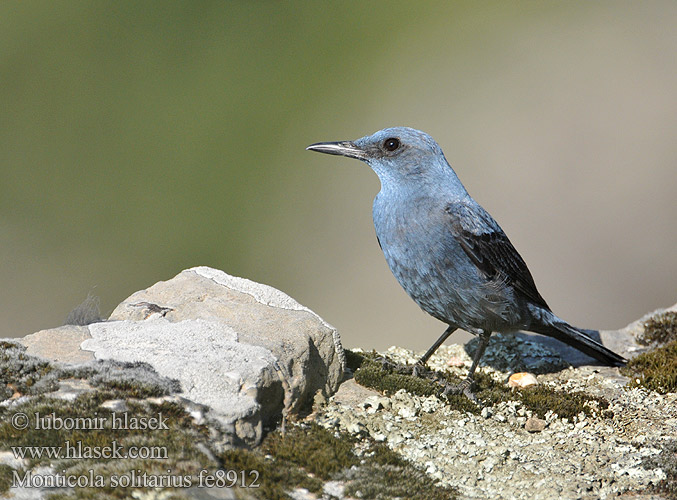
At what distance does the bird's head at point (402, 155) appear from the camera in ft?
23.3

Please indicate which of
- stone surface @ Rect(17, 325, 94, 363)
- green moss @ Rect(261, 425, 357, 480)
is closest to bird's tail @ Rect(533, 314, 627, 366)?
green moss @ Rect(261, 425, 357, 480)

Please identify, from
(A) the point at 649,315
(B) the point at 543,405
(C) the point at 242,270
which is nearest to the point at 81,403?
(B) the point at 543,405

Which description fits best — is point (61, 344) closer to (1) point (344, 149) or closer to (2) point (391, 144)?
(1) point (344, 149)

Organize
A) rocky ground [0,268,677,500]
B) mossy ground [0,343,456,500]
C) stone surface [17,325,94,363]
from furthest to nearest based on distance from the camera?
stone surface [17,325,94,363] → rocky ground [0,268,677,500] → mossy ground [0,343,456,500]

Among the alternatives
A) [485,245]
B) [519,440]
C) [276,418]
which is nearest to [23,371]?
[276,418]

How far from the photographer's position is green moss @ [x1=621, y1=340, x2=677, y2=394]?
6.99 metres

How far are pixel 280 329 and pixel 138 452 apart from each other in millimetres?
1950

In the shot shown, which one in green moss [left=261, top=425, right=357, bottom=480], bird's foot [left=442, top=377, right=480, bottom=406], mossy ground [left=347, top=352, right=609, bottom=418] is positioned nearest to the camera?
green moss [left=261, top=425, right=357, bottom=480]

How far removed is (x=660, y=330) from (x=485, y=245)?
142 inches

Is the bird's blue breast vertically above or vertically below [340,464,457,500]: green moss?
above

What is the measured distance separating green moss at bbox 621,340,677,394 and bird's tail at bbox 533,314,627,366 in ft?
0.63

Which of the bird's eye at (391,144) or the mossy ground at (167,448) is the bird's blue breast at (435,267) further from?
the mossy ground at (167,448)

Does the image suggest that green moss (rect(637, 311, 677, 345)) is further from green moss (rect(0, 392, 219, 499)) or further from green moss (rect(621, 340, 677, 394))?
green moss (rect(0, 392, 219, 499))

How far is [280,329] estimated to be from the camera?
603 cm
